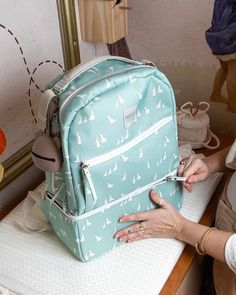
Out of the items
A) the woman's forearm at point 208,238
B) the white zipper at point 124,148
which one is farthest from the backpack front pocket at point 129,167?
the woman's forearm at point 208,238

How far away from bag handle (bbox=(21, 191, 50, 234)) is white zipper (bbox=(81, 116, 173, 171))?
0.67 feet

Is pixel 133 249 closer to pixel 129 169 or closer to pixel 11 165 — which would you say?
pixel 129 169

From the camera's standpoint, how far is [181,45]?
1019 millimetres

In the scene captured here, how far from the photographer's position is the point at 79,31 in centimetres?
94

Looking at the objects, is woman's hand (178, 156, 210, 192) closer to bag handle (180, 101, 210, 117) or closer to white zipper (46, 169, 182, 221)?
white zipper (46, 169, 182, 221)

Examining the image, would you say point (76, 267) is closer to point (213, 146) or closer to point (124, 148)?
point (124, 148)

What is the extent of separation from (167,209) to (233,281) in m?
0.19

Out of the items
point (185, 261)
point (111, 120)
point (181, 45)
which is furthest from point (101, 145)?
point (181, 45)

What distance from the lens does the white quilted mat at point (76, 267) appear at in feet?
2.07

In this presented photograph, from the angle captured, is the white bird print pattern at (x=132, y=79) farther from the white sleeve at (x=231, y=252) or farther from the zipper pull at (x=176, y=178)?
the white sleeve at (x=231, y=252)

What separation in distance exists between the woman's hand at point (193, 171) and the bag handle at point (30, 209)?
28 cm

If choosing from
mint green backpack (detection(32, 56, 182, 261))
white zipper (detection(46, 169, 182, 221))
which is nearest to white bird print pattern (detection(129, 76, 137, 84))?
mint green backpack (detection(32, 56, 182, 261))

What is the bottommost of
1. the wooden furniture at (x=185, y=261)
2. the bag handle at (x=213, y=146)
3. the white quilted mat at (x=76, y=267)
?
the wooden furniture at (x=185, y=261)

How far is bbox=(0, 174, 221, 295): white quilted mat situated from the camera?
63 cm
